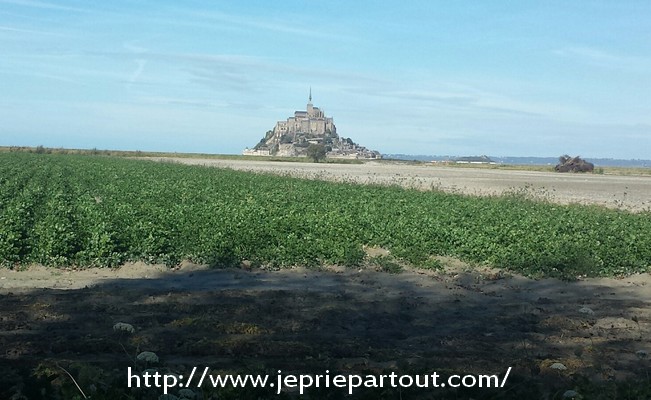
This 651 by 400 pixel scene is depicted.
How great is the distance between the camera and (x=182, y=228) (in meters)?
15.7

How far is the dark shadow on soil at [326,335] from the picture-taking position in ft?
17.9

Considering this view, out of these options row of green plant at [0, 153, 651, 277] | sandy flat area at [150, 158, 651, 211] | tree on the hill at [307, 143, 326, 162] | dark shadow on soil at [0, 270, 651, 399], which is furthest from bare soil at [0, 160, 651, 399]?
tree on the hill at [307, 143, 326, 162]

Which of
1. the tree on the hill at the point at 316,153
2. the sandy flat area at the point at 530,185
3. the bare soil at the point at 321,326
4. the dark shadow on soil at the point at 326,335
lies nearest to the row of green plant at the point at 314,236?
the bare soil at the point at 321,326

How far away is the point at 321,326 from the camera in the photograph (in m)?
8.92

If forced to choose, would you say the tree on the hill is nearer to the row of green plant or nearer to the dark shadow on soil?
the row of green plant

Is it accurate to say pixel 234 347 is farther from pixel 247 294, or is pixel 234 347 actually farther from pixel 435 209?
pixel 435 209

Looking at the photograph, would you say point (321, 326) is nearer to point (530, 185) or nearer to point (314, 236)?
point (314, 236)

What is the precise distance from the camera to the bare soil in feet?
20.7

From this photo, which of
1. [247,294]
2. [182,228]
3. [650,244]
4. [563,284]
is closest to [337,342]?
[247,294]

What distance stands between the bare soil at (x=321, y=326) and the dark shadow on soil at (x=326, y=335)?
0.08ft

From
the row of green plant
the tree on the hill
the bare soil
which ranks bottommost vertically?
the bare soil

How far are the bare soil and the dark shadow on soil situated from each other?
0.08 ft

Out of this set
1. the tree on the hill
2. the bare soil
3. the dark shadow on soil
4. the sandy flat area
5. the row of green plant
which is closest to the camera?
the dark shadow on soil

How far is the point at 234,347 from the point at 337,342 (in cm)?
126
